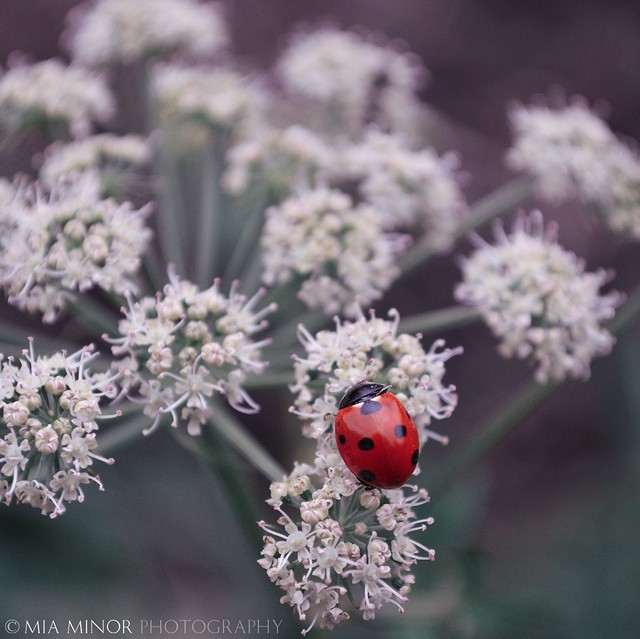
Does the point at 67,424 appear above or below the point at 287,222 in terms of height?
below

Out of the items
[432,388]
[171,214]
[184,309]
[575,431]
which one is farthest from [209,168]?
[575,431]

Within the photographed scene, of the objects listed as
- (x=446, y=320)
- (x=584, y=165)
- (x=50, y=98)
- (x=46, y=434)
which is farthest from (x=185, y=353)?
(x=584, y=165)

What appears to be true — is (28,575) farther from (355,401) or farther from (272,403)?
(355,401)

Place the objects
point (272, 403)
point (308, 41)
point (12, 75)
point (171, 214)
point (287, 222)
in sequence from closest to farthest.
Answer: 1. point (287, 222)
2. point (171, 214)
3. point (12, 75)
4. point (308, 41)
5. point (272, 403)

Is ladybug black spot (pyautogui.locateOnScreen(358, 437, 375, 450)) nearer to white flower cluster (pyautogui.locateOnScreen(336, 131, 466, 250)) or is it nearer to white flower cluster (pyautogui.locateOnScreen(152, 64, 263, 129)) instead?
white flower cluster (pyautogui.locateOnScreen(336, 131, 466, 250))

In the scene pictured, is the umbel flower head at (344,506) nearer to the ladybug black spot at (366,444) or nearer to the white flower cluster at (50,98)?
the ladybug black spot at (366,444)

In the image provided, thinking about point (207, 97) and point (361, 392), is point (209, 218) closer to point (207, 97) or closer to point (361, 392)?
point (207, 97)

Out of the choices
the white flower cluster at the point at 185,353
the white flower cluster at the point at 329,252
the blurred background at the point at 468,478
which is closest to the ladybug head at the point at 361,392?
the white flower cluster at the point at 185,353
